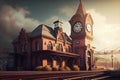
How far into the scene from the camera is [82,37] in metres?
40.4

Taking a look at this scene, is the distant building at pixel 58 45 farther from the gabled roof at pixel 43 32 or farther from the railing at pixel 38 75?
the railing at pixel 38 75

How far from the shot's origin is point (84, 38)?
131 ft

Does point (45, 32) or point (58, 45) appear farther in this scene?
point (58, 45)

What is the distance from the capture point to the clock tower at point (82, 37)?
127ft

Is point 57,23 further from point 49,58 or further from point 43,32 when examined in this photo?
point 49,58

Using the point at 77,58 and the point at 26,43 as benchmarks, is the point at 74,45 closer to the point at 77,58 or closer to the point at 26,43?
the point at 77,58

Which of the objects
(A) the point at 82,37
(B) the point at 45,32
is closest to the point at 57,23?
(B) the point at 45,32

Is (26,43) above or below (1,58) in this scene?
above

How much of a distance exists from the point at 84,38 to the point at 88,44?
2.07 meters

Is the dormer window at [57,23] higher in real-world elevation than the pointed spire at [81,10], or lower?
lower

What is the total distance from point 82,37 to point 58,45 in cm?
609

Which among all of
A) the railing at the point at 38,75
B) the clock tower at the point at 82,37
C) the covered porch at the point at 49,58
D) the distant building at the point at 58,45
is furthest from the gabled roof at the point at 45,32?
the railing at the point at 38,75

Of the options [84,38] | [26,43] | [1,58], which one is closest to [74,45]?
[84,38]

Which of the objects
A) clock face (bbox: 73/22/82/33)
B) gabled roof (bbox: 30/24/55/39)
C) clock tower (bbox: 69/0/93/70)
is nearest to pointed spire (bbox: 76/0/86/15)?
clock tower (bbox: 69/0/93/70)
